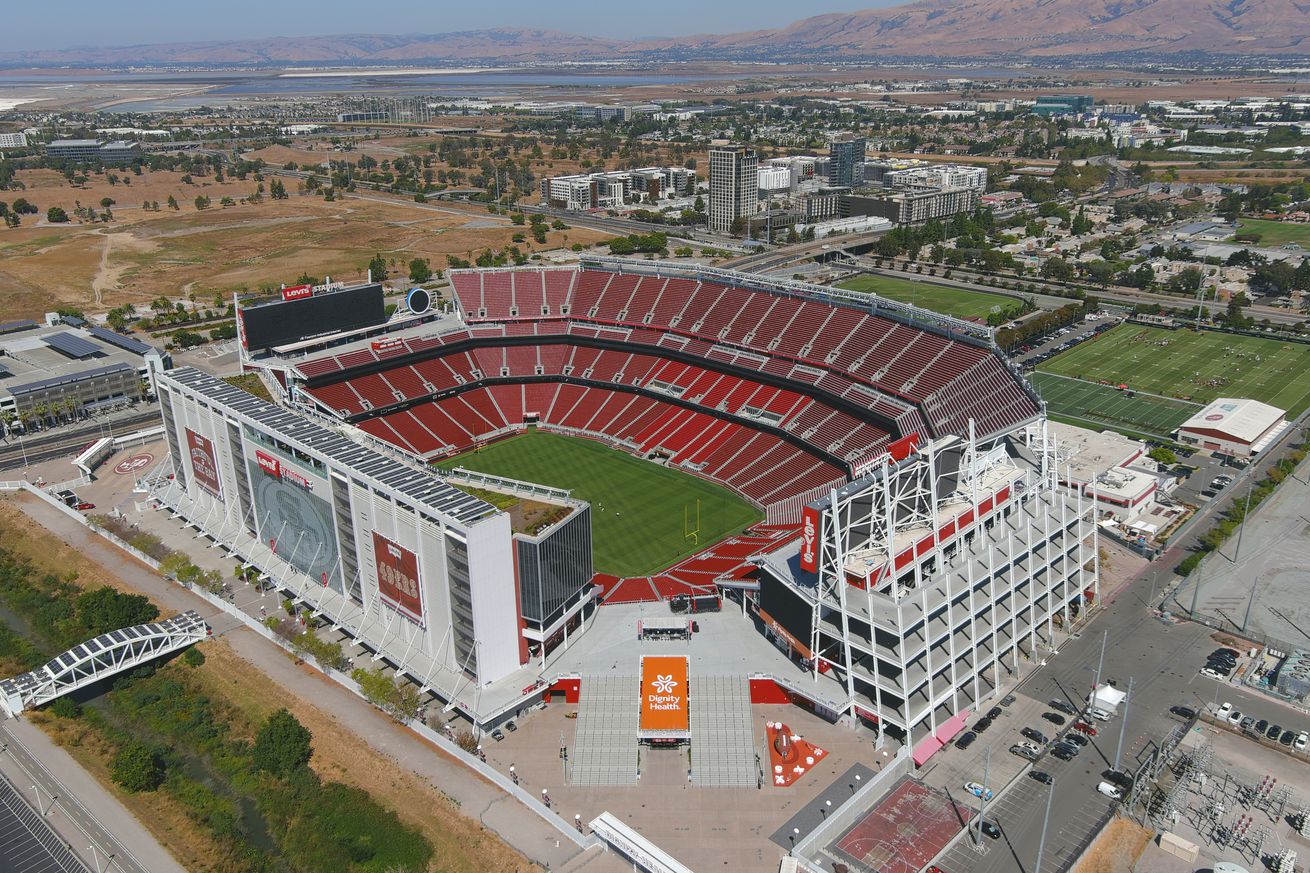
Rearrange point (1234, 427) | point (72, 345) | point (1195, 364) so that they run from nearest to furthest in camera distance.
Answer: point (1234, 427), point (72, 345), point (1195, 364)

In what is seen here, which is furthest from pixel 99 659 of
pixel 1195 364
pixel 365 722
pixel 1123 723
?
pixel 1195 364

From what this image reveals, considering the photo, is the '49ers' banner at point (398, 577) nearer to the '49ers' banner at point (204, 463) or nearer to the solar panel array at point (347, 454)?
the solar panel array at point (347, 454)

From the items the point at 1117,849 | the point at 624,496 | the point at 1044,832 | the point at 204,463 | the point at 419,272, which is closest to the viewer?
the point at 1117,849

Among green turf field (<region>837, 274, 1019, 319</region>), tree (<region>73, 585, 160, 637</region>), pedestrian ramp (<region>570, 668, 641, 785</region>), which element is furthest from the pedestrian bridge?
green turf field (<region>837, 274, 1019, 319</region>)

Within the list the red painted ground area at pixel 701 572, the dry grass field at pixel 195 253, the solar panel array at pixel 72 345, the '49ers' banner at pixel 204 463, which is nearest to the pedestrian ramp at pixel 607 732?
the red painted ground area at pixel 701 572

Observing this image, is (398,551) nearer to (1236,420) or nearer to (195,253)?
(1236,420)

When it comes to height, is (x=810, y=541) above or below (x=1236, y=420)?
above

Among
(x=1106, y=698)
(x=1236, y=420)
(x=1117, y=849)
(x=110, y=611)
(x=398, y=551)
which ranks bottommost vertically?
(x=1117, y=849)

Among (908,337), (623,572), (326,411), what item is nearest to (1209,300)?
(908,337)
